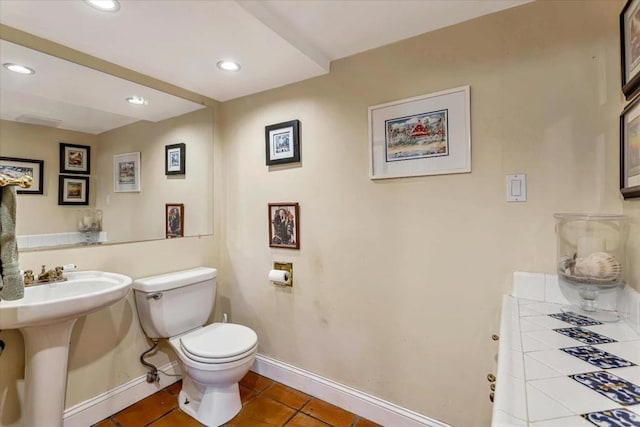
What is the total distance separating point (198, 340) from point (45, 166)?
1276 mm

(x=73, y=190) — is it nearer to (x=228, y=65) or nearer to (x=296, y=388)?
(x=228, y=65)

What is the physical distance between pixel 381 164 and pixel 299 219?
2.23 feet

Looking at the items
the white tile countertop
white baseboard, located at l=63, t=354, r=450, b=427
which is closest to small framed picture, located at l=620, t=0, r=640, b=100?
the white tile countertop

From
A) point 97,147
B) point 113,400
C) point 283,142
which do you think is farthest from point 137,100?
point 113,400

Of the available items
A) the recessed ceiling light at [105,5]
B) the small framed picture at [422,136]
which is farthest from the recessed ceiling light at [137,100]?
the small framed picture at [422,136]

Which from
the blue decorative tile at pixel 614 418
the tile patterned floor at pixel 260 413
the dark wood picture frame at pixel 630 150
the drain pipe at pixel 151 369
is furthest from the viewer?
the drain pipe at pixel 151 369

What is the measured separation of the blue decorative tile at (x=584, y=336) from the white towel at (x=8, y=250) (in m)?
1.87

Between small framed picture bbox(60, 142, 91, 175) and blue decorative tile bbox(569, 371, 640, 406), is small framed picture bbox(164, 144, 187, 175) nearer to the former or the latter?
small framed picture bbox(60, 142, 91, 175)

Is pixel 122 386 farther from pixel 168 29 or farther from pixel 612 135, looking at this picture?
pixel 612 135

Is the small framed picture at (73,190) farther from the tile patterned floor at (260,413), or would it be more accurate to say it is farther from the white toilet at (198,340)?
the tile patterned floor at (260,413)

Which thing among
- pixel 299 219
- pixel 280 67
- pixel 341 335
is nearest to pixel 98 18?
pixel 280 67

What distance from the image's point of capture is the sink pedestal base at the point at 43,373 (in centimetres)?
132

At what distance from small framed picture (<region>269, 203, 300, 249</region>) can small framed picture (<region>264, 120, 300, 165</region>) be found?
0.32 metres

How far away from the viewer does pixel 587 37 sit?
1.20 meters
